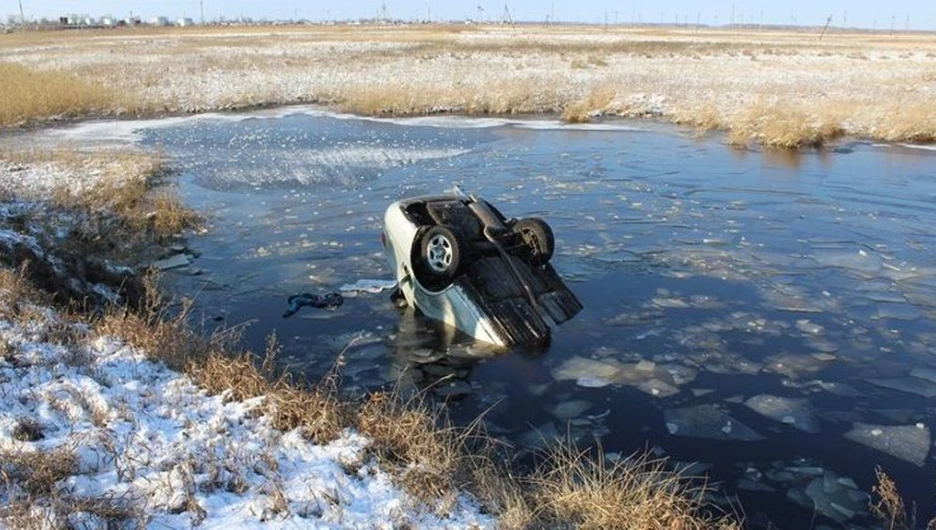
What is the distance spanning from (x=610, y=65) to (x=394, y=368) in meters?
35.5

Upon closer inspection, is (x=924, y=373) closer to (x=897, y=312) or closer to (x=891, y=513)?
(x=897, y=312)

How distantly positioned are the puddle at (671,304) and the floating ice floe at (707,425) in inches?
0.8

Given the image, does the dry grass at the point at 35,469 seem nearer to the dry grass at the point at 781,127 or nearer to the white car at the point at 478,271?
the white car at the point at 478,271

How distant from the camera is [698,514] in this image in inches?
187

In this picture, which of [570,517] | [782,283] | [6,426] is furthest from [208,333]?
[782,283]

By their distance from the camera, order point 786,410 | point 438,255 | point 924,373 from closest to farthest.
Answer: point 786,410 → point 924,373 → point 438,255

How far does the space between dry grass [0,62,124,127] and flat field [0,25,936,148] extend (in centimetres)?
6

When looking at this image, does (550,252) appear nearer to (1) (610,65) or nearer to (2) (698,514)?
(2) (698,514)

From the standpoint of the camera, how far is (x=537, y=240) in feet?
26.7

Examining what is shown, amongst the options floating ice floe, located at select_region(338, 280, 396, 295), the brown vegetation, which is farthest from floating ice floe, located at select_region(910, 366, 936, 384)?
floating ice floe, located at select_region(338, 280, 396, 295)

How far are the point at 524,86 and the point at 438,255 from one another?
72.6 feet

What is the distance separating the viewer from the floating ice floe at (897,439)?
18.1 feet

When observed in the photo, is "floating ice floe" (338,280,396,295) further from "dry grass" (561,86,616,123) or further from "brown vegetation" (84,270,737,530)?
"dry grass" (561,86,616,123)

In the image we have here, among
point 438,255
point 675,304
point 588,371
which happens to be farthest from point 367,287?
point 675,304
